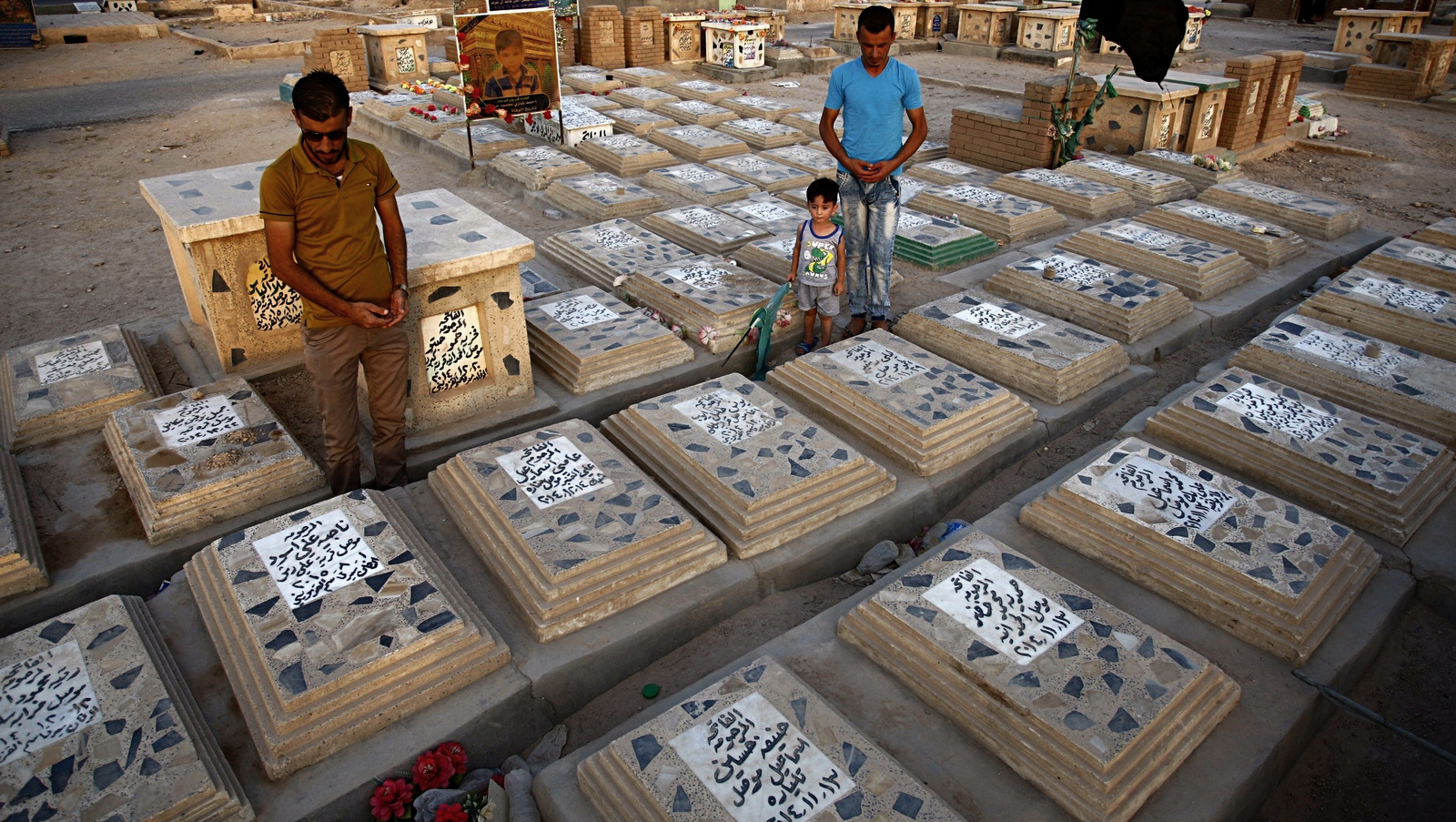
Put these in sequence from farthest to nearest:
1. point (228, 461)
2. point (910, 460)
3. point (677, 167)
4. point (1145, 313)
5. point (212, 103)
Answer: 1. point (212, 103)
2. point (677, 167)
3. point (1145, 313)
4. point (910, 460)
5. point (228, 461)

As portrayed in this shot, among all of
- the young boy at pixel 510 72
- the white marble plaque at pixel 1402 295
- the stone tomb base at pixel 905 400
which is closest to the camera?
the stone tomb base at pixel 905 400

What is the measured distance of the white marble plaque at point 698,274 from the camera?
17.6ft

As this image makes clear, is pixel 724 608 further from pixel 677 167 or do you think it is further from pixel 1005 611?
pixel 677 167

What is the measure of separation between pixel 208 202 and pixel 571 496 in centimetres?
255

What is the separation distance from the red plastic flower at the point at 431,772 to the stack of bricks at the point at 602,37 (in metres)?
13.2

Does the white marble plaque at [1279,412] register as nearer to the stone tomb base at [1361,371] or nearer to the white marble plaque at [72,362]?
the stone tomb base at [1361,371]

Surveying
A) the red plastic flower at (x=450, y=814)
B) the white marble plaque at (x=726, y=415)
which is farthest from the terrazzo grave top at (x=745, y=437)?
the red plastic flower at (x=450, y=814)

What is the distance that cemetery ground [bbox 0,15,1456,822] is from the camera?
111 inches

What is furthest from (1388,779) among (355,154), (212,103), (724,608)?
(212,103)

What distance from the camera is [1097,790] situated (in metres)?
2.30

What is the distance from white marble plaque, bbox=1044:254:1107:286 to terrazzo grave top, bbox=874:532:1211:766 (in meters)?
3.00

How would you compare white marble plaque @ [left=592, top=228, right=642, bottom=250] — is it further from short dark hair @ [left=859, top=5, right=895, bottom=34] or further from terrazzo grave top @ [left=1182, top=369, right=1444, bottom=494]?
terrazzo grave top @ [left=1182, top=369, right=1444, bottom=494]

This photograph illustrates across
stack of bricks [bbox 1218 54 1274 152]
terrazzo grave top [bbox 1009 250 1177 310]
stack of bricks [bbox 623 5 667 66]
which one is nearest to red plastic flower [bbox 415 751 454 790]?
terrazzo grave top [bbox 1009 250 1177 310]

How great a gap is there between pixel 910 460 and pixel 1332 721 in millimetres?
1789
